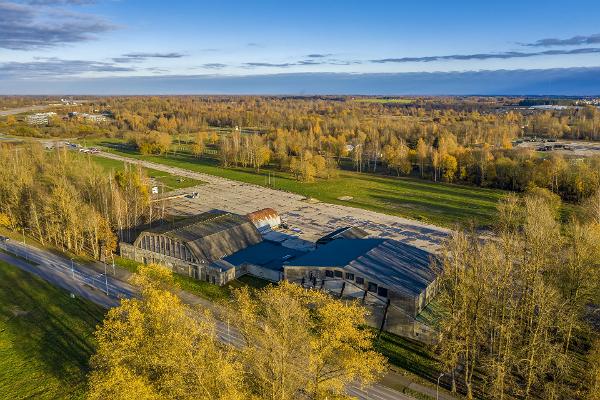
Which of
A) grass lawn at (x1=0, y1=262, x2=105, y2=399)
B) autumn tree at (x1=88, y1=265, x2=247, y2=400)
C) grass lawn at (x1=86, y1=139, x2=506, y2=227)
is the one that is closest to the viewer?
autumn tree at (x1=88, y1=265, x2=247, y2=400)

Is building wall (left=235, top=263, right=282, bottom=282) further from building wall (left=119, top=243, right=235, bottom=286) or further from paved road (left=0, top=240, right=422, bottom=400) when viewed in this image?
paved road (left=0, top=240, right=422, bottom=400)

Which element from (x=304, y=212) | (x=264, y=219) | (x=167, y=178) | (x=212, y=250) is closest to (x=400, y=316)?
(x=212, y=250)

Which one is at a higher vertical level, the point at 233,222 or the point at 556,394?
the point at 233,222

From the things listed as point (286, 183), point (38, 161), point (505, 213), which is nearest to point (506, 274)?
point (505, 213)

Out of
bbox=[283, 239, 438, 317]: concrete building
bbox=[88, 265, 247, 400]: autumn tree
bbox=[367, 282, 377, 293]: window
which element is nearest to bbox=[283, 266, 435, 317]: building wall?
bbox=[283, 239, 438, 317]: concrete building

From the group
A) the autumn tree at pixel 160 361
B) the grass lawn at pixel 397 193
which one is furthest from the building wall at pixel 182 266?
the grass lawn at pixel 397 193

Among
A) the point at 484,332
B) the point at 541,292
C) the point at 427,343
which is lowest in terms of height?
the point at 427,343

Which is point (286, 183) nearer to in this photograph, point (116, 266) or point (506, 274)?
point (116, 266)
